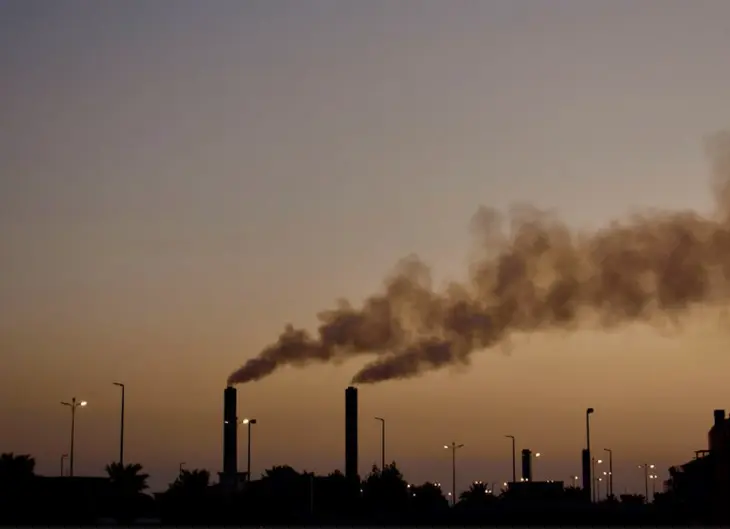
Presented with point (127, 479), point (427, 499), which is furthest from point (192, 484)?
point (427, 499)

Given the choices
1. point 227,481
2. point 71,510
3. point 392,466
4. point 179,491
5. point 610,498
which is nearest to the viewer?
point 71,510

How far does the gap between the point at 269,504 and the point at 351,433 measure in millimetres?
24004

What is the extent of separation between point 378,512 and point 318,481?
11.9m

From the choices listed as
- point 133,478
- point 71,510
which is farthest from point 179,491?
point 71,510

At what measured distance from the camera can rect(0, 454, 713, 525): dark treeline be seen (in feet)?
346

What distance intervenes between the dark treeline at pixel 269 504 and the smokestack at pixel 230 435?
259 cm

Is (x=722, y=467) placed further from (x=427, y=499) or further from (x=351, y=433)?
(x=351, y=433)

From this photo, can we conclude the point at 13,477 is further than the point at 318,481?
No

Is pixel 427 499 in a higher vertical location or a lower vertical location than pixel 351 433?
lower

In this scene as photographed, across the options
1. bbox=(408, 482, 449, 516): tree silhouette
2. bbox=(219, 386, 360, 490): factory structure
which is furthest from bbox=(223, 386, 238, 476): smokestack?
bbox=(408, 482, 449, 516): tree silhouette

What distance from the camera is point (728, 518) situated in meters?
118

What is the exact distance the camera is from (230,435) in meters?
134

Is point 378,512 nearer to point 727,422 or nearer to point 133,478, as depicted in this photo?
point 133,478

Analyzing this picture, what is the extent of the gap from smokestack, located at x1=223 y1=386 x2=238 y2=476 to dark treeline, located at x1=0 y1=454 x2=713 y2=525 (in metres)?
2.59
